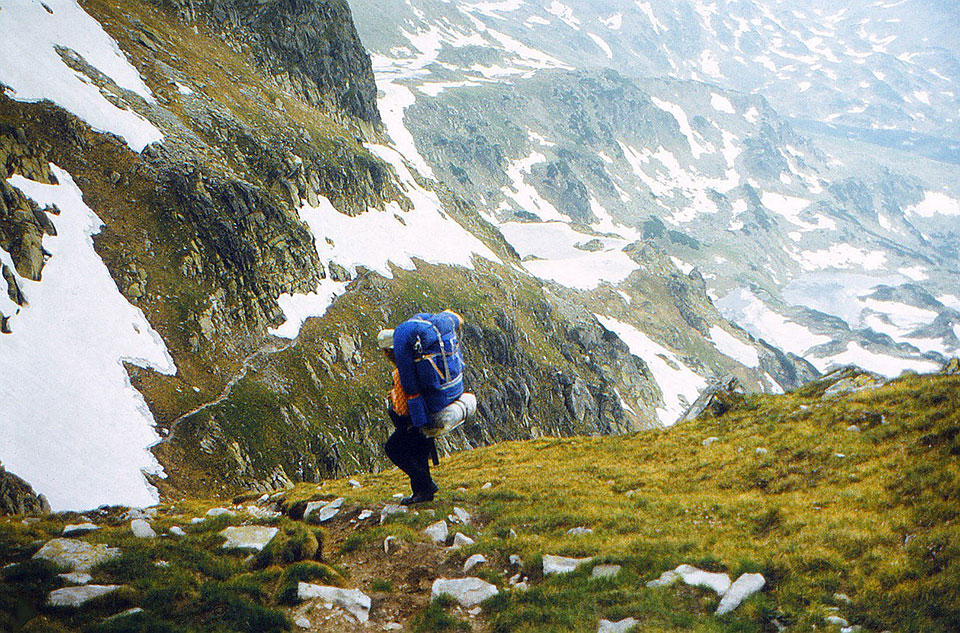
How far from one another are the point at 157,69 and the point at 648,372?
145 m

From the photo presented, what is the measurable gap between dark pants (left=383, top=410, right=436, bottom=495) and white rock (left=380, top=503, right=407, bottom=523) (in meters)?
0.71

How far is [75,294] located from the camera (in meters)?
37.2

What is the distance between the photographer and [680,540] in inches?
445

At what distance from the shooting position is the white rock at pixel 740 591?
29.1ft

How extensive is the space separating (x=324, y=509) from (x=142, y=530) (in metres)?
4.09

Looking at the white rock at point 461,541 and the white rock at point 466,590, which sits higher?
the white rock at point 466,590

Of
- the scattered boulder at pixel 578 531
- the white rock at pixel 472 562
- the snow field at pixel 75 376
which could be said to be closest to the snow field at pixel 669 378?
the snow field at pixel 75 376

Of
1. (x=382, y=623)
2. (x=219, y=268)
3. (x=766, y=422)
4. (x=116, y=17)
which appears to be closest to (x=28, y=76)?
(x=219, y=268)

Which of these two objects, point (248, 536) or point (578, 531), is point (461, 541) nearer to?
point (578, 531)

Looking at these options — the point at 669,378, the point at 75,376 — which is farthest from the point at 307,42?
the point at 669,378

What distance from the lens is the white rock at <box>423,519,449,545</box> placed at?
40.1ft

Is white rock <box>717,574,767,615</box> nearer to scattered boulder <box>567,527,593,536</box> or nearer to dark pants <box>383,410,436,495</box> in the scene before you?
scattered boulder <box>567,527,593,536</box>

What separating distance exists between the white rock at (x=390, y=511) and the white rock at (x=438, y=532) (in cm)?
118

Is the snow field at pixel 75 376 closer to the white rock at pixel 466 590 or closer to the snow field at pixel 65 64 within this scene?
the snow field at pixel 65 64
